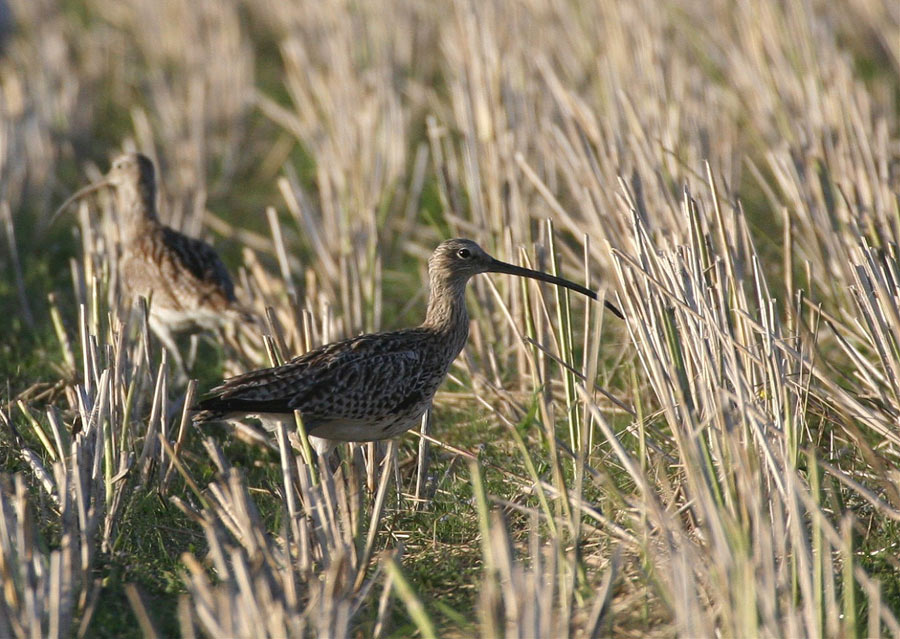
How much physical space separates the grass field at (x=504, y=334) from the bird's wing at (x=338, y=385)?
0.85 feet

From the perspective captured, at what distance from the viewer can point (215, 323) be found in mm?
7234

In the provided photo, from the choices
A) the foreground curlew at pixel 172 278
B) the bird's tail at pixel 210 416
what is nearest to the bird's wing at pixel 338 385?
the bird's tail at pixel 210 416

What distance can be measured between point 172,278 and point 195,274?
15 cm

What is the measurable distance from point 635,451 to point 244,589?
2488 mm

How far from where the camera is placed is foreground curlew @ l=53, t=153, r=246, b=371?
7.21m

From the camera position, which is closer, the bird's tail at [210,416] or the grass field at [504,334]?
the grass field at [504,334]

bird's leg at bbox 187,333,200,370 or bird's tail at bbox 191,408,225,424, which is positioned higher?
bird's leg at bbox 187,333,200,370

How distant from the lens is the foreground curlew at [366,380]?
16.6ft

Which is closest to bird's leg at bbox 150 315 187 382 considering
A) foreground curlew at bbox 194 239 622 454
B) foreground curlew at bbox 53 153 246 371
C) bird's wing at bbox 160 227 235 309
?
foreground curlew at bbox 53 153 246 371

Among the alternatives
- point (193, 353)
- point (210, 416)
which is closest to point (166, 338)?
point (193, 353)

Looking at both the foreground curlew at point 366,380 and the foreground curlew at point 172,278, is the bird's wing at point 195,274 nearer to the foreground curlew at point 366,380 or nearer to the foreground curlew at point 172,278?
the foreground curlew at point 172,278

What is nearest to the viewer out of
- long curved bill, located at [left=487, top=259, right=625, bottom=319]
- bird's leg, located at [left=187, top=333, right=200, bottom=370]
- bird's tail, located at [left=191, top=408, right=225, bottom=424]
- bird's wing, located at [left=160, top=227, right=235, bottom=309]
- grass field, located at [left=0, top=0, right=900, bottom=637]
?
grass field, located at [left=0, top=0, right=900, bottom=637]

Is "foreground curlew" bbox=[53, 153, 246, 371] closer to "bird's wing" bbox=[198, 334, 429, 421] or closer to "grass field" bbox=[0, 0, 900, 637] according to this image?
"grass field" bbox=[0, 0, 900, 637]

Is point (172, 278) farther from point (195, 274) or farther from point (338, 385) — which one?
point (338, 385)
